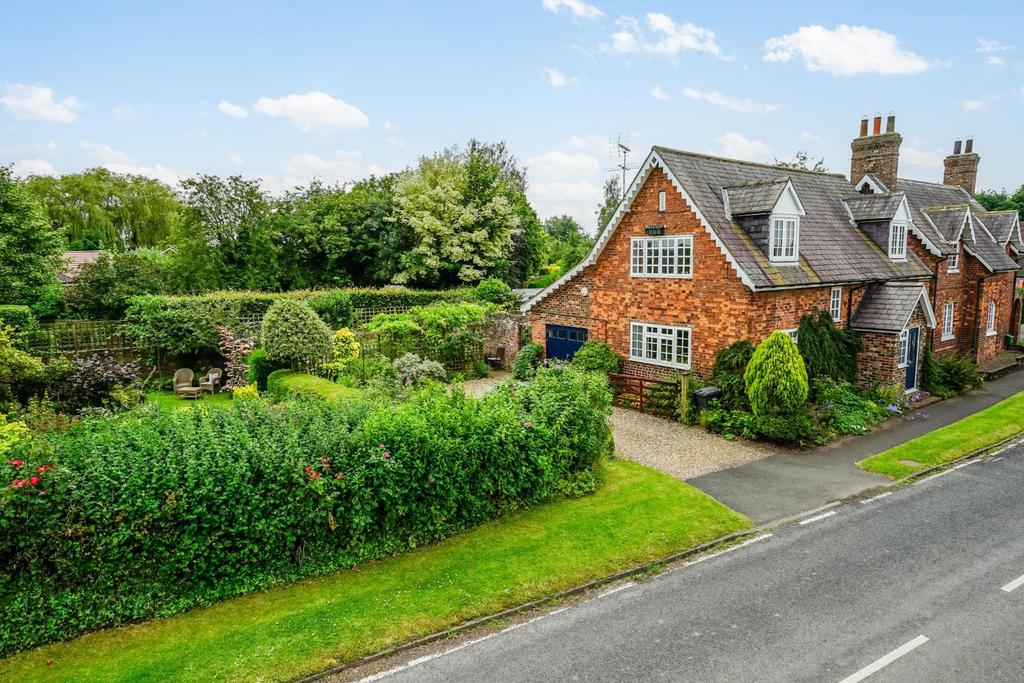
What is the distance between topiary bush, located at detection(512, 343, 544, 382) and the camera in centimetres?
2427

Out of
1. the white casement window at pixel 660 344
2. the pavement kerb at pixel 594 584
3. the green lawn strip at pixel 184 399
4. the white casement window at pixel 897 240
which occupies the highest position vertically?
the white casement window at pixel 897 240

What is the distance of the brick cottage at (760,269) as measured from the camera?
59.9 ft

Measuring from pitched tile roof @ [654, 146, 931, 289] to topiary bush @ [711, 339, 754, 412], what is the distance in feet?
6.44

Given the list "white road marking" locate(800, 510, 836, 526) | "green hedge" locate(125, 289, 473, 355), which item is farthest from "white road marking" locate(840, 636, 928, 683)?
"green hedge" locate(125, 289, 473, 355)

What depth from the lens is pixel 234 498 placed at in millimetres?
8094

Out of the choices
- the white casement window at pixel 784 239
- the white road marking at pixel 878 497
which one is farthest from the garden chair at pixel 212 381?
the white road marking at pixel 878 497

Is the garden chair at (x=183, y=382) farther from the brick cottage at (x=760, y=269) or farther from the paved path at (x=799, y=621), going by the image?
the paved path at (x=799, y=621)

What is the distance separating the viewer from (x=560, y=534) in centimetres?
1045

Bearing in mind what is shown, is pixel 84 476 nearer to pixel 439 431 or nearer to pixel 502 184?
pixel 439 431

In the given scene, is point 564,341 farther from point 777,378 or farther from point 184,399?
point 184,399

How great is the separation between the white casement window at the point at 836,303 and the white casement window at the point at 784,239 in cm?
213

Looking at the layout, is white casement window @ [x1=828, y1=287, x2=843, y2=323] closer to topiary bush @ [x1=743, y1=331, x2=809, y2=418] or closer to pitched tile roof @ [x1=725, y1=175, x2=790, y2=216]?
pitched tile roof @ [x1=725, y1=175, x2=790, y2=216]

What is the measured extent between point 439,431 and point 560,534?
2894 millimetres

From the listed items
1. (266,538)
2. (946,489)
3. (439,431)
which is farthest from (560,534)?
(946,489)
